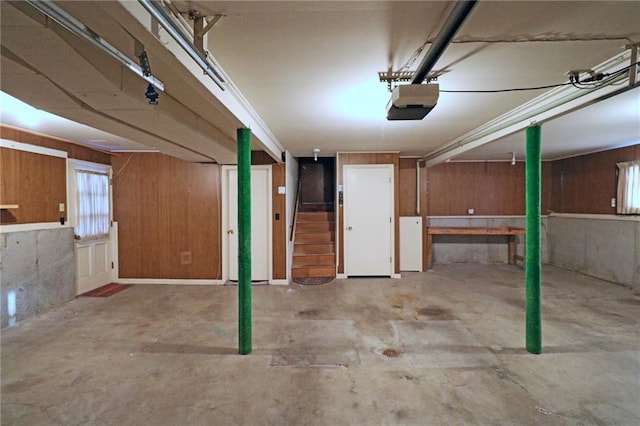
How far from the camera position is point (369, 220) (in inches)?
235

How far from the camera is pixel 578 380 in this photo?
2.49 meters

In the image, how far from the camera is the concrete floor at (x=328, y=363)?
2.14 metres

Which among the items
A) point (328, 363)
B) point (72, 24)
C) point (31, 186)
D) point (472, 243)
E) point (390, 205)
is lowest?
point (328, 363)

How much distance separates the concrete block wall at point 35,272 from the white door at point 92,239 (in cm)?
21

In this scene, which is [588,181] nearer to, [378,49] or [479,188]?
[479,188]

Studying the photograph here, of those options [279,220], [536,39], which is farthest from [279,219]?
[536,39]

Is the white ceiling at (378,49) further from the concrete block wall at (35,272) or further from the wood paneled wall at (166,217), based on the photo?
the wood paneled wall at (166,217)

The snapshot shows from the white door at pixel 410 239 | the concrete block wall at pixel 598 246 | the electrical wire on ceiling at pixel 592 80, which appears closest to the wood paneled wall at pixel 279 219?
the white door at pixel 410 239

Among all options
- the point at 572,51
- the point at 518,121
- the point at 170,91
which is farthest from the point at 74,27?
the point at 518,121

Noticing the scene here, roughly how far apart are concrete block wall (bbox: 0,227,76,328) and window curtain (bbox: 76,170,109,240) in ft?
1.06

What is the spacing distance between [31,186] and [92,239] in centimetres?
131

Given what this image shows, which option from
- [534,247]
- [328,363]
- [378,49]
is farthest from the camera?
[534,247]

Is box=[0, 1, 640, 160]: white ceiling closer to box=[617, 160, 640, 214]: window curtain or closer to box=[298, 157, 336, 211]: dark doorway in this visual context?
box=[617, 160, 640, 214]: window curtain

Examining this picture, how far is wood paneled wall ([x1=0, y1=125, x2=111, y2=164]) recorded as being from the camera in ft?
12.6
